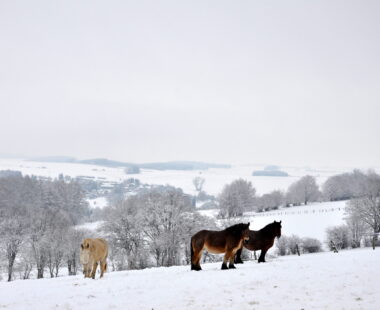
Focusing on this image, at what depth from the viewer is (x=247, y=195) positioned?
126375 mm

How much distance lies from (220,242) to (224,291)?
5073 mm

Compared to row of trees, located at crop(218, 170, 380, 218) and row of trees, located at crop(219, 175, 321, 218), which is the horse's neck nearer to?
row of trees, located at crop(219, 175, 321, 218)

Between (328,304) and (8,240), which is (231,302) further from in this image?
(8,240)

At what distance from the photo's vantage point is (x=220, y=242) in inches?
640

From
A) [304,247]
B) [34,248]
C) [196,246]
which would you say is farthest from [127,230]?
[196,246]

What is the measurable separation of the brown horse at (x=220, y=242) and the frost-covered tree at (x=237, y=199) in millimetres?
83488

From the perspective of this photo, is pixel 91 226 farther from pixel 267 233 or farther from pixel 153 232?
pixel 267 233

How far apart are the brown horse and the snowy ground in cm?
181

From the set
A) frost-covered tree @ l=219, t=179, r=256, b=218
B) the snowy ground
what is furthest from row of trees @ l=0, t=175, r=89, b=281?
frost-covered tree @ l=219, t=179, r=256, b=218

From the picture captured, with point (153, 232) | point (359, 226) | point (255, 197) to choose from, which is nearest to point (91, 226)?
point (153, 232)

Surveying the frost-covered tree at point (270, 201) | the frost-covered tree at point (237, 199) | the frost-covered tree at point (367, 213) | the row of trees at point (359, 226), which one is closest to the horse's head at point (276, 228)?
the row of trees at point (359, 226)

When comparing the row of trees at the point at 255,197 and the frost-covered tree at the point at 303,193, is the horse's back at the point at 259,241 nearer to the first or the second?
the row of trees at the point at 255,197

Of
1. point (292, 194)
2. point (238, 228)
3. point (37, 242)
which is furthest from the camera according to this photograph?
point (292, 194)

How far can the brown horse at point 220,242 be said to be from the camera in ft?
53.0
